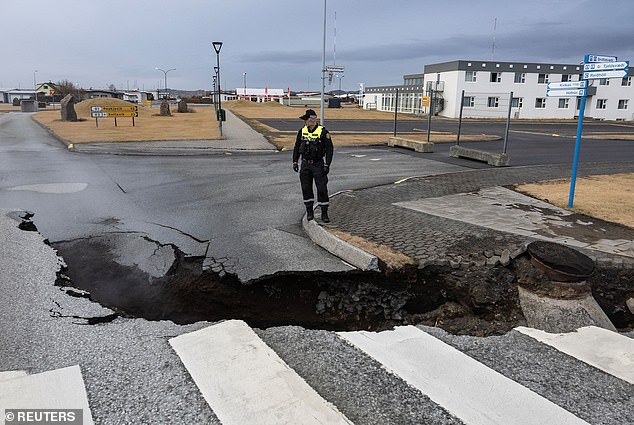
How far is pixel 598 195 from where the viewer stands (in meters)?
9.99

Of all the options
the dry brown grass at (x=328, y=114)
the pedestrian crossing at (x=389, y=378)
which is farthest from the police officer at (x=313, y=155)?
the dry brown grass at (x=328, y=114)

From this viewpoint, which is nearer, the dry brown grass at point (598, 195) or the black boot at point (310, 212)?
the black boot at point (310, 212)

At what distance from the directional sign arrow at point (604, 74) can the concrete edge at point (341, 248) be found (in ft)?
17.7

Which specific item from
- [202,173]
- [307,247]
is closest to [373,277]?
[307,247]

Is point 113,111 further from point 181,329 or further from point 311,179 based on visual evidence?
point 181,329

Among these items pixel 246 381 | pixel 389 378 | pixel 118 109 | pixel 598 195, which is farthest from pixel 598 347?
pixel 118 109

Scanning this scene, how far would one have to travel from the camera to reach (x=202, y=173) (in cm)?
1282

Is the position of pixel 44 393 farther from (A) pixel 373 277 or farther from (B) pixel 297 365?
(A) pixel 373 277

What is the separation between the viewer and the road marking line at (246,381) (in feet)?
9.37

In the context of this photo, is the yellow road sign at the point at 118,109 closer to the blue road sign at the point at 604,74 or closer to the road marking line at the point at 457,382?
the blue road sign at the point at 604,74

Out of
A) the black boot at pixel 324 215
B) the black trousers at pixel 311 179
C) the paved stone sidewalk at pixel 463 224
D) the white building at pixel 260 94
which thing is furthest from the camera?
the white building at pixel 260 94

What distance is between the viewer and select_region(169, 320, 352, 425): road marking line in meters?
2.86

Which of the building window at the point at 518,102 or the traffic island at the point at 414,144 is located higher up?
the building window at the point at 518,102

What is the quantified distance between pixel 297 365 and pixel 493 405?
4.72ft
